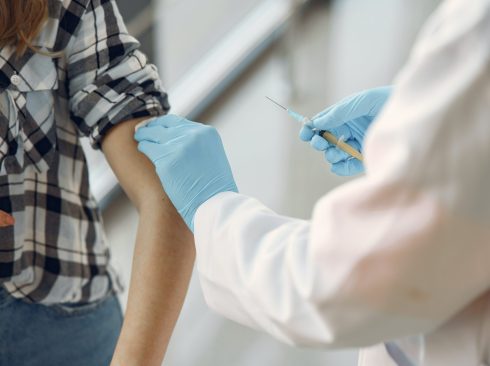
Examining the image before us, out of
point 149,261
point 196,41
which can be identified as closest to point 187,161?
point 149,261

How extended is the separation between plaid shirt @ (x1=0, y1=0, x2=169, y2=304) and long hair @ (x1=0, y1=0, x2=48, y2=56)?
2cm

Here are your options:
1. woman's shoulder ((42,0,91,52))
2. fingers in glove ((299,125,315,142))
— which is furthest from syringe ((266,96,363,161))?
woman's shoulder ((42,0,91,52))

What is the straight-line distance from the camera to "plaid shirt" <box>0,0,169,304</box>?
127 centimetres

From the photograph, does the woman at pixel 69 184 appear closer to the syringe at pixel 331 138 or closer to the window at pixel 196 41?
the syringe at pixel 331 138

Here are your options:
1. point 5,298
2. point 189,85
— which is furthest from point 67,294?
point 189,85

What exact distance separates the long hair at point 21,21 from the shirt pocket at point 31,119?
4 cm

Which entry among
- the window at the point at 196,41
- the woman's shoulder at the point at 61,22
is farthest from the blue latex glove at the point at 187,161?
the window at the point at 196,41

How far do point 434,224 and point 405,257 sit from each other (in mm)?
45

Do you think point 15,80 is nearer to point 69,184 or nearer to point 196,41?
point 69,184

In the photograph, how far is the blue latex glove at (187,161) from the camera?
1.21m

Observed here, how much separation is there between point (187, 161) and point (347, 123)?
428 millimetres

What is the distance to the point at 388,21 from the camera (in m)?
4.43

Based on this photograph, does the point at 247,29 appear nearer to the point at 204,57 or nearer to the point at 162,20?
the point at 204,57

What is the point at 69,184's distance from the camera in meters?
1.36
